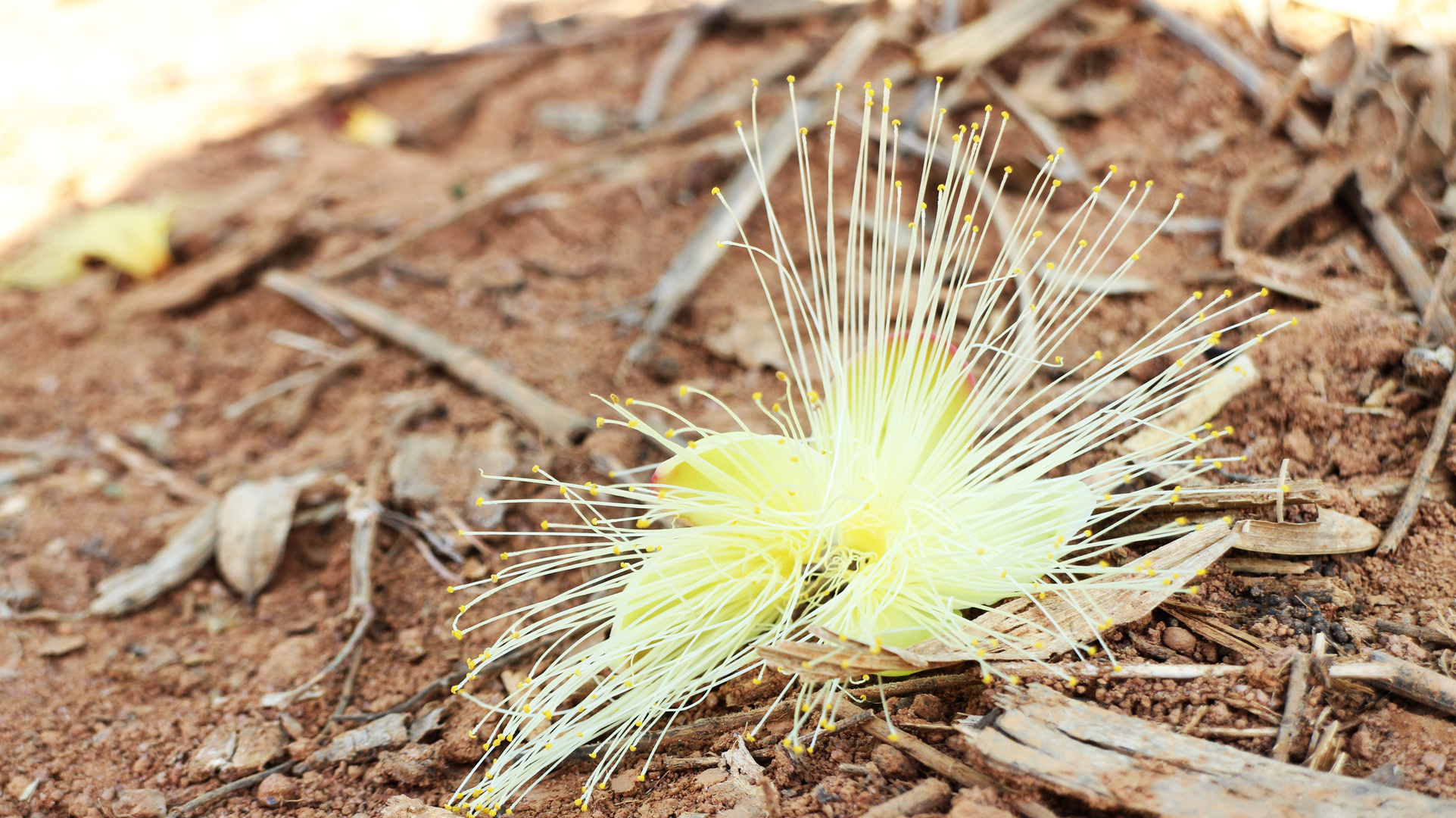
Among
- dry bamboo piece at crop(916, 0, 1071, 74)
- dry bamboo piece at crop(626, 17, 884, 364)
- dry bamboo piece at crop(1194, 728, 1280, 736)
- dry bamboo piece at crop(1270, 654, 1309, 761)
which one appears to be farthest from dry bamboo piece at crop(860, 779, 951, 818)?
dry bamboo piece at crop(916, 0, 1071, 74)

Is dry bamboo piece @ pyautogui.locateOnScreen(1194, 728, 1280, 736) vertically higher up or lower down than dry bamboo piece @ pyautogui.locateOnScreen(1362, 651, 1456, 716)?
lower down

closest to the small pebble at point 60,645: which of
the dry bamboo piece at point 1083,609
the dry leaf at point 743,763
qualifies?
the dry leaf at point 743,763

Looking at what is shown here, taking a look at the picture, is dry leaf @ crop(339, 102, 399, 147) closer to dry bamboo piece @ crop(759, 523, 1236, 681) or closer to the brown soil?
the brown soil

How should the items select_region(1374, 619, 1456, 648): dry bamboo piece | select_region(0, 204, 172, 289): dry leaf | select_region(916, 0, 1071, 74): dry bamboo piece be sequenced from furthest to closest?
select_region(0, 204, 172, 289): dry leaf
select_region(916, 0, 1071, 74): dry bamboo piece
select_region(1374, 619, 1456, 648): dry bamboo piece

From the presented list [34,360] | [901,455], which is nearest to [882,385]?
[901,455]

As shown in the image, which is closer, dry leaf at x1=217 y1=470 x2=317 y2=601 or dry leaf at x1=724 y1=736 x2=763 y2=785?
dry leaf at x1=724 y1=736 x2=763 y2=785

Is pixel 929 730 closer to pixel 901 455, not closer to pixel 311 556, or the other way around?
pixel 901 455

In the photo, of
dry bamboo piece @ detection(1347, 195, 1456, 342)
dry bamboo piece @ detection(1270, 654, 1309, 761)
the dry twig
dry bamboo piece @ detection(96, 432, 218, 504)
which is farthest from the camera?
dry bamboo piece @ detection(96, 432, 218, 504)
